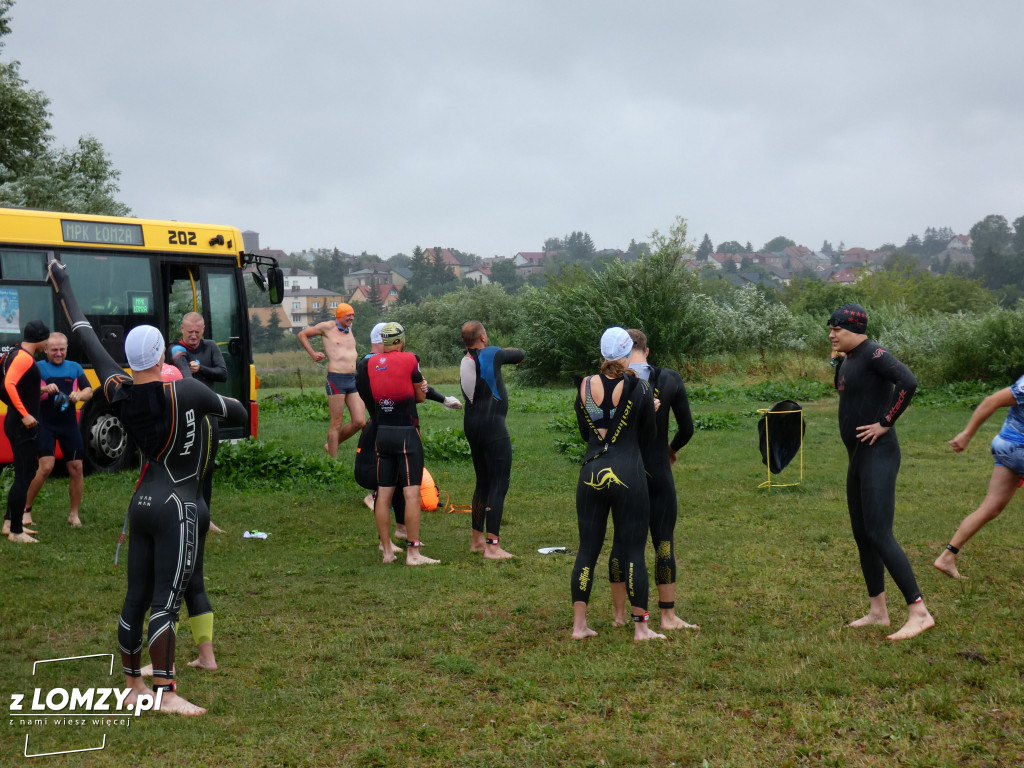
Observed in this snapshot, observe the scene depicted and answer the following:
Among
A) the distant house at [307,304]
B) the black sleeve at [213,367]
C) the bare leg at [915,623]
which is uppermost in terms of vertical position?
the distant house at [307,304]

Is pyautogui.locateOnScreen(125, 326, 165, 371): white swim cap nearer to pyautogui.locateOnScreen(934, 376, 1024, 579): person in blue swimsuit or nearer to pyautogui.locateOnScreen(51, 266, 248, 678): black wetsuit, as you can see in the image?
pyautogui.locateOnScreen(51, 266, 248, 678): black wetsuit

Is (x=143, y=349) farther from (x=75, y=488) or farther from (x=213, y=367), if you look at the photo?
(x=75, y=488)

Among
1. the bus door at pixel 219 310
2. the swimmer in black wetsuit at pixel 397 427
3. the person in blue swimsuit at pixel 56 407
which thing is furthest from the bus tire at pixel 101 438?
the swimmer in black wetsuit at pixel 397 427

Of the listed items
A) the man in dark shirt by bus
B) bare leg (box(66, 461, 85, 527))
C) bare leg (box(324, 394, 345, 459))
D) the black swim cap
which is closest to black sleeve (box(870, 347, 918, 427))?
the black swim cap

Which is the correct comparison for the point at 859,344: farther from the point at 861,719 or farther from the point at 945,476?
the point at 945,476

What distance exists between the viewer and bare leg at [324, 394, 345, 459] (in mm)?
12102

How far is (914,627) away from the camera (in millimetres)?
5785

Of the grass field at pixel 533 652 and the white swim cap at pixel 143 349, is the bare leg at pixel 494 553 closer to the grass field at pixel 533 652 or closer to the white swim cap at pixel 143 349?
the grass field at pixel 533 652

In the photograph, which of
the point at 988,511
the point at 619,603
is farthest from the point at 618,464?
the point at 988,511

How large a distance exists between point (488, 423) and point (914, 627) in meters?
3.82

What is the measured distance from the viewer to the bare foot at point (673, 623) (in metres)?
6.10

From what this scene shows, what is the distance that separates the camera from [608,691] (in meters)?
5.05

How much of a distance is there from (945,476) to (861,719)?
8.30m

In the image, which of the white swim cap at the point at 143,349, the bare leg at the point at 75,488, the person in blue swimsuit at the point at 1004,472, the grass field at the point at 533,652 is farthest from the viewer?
the bare leg at the point at 75,488
